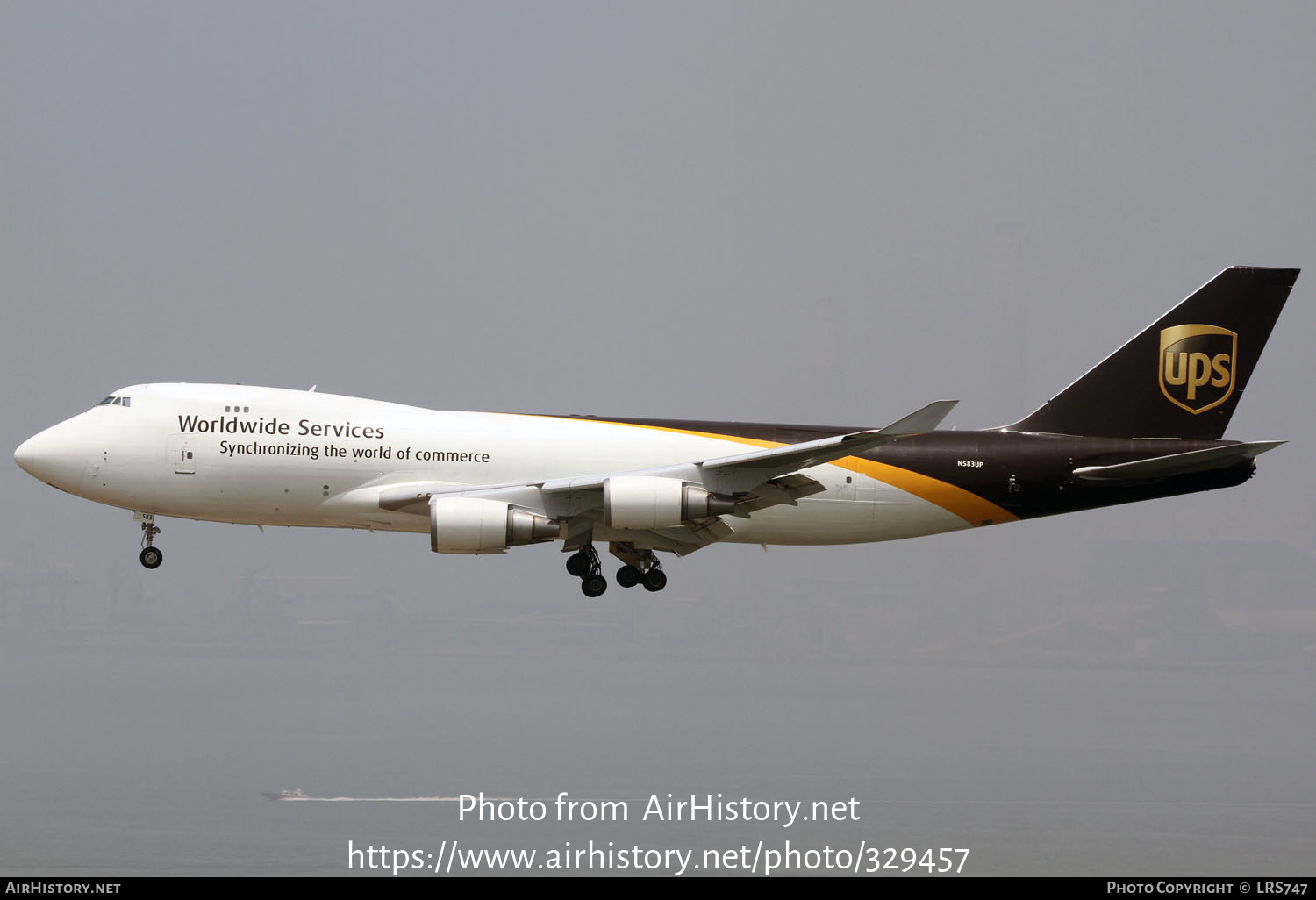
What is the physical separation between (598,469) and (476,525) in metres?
3.33

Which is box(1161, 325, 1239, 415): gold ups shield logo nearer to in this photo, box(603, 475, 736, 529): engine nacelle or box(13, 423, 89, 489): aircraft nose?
box(603, 475, 736, 529): engine nacelle

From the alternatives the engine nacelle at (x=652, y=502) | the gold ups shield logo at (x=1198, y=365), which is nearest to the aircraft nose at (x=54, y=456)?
the engine nacelle at (x=652, y=502)

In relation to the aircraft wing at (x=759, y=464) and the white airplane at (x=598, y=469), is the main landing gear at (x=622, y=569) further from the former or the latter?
the aircraft wing at (x=759, y=464)

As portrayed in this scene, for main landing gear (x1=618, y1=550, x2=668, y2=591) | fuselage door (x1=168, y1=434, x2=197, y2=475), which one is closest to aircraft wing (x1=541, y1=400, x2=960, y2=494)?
main landing gear (x1=618, y1=550, x2=668, y2=591)

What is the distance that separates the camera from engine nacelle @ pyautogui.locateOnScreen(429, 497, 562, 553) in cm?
2744

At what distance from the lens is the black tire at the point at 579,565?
30.5 m

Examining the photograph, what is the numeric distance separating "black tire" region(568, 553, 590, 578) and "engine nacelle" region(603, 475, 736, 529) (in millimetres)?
2904

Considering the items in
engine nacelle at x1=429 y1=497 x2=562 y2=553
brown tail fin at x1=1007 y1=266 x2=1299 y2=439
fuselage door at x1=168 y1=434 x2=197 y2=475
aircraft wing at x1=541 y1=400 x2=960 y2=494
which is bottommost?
engine nacelle at x1=429 y1=497 x2=562 y2=553

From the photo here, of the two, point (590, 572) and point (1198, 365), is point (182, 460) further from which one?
point (1198, 365)

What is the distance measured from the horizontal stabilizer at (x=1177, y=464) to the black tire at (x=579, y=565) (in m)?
11.4

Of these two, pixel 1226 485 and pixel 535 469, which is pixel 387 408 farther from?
pixel 1226 485

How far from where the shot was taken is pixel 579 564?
100 feet

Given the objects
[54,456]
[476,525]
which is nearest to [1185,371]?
[476,525]
